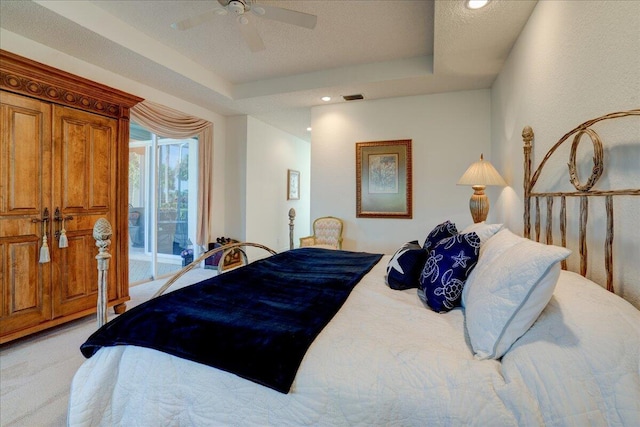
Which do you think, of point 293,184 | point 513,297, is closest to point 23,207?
point 513,297

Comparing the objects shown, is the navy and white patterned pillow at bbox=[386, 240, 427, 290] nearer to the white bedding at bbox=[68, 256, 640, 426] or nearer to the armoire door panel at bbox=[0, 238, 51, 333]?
the white bedding at bbox=[68, 256, 640, 426]

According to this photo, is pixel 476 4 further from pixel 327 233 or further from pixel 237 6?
pixel 327 233

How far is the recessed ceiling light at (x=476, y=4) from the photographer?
2.19 m

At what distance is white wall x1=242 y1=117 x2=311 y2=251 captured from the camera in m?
5.35

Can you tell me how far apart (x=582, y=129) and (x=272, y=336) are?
160 cm

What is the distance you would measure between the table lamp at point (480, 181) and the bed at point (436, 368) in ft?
5.47

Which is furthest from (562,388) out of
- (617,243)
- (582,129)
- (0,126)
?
(0,126)

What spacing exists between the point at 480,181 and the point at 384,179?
153 cm

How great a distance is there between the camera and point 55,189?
8.78 feet

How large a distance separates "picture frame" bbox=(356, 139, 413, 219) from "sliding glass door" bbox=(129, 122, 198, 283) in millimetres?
2709

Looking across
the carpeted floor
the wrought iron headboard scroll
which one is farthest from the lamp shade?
the carpeted floor

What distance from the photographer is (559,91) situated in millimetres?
1784

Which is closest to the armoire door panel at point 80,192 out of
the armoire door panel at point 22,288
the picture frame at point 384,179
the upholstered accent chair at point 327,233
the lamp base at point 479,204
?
the armoire door panel at point 22,288

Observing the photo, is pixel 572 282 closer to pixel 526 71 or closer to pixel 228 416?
pixel 228 416
